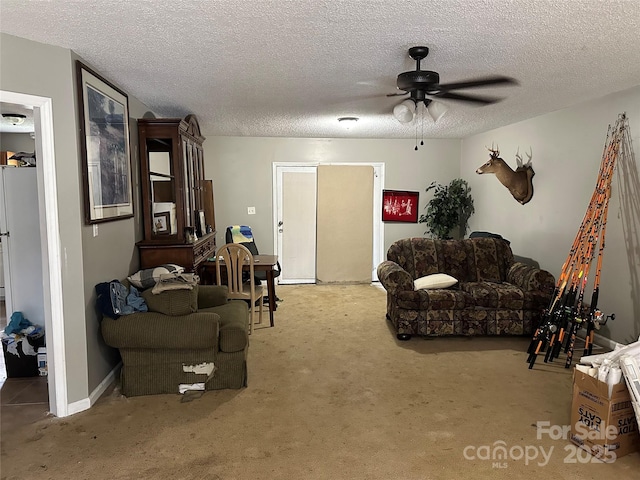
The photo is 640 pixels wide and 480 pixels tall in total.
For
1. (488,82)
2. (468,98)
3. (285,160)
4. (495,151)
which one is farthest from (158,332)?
(495,151)

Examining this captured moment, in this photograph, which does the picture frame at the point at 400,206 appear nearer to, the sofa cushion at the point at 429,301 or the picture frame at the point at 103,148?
the sofa cushion at the point at 429,301

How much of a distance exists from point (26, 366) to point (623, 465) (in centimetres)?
391

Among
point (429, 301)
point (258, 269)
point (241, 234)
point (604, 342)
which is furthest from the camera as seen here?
point (241, 234)

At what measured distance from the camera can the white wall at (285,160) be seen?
6.55 metres

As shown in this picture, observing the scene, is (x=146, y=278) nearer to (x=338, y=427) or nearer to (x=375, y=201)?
(x=338, y=427)

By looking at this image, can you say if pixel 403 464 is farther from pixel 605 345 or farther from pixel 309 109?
pixel 309 109

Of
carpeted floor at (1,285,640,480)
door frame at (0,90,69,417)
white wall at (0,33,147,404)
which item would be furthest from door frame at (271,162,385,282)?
door frame at (0,90,69,417)

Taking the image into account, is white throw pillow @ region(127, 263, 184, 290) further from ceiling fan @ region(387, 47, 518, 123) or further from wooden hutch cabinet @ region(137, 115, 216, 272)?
ceiling fan @ region(387, 47, 518, 123)

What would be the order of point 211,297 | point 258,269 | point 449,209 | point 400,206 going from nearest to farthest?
point 211,297 < point 258,269 < point 449,209 < point 400,206

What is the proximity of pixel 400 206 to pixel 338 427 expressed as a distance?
4.66m

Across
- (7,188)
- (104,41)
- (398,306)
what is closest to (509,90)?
(398,306)

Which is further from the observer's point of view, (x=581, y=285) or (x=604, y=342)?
(x=604, y=342)

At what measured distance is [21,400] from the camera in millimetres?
3041

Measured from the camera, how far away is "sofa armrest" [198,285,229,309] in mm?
3775
